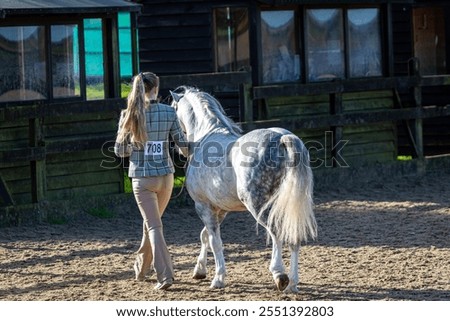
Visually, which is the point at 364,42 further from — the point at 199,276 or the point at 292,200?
the point at 292,200

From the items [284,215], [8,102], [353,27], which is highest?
[353,27]

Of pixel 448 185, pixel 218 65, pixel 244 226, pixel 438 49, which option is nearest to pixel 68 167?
pixel 244 226

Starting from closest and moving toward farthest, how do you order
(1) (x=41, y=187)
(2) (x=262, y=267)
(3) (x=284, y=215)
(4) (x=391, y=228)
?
1. (3) (x=284, y=215)
2. (2) (x=262, y=267)
3. (4) (x=391, y=228)
4. (1) (x=41, y=187)

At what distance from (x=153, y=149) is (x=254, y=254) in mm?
2104

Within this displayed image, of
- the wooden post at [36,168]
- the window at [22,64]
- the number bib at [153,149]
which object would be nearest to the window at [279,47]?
the window at [22,64]

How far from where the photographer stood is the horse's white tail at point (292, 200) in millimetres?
8109

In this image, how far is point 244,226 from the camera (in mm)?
12000

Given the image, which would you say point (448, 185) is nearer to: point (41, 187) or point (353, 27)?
point (353, 27)

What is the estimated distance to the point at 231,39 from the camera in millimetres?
15438

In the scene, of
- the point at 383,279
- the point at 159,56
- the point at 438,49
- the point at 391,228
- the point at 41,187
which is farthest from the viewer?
the point at 438,49

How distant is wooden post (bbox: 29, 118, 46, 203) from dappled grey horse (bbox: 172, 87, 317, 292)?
3.53 metres

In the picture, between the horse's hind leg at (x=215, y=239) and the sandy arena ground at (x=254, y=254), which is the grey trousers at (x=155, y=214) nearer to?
the sandy arena ground at (x=254, y=254)

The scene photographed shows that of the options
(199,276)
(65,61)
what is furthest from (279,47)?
(199,276)

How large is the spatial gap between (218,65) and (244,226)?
4.30 meters
